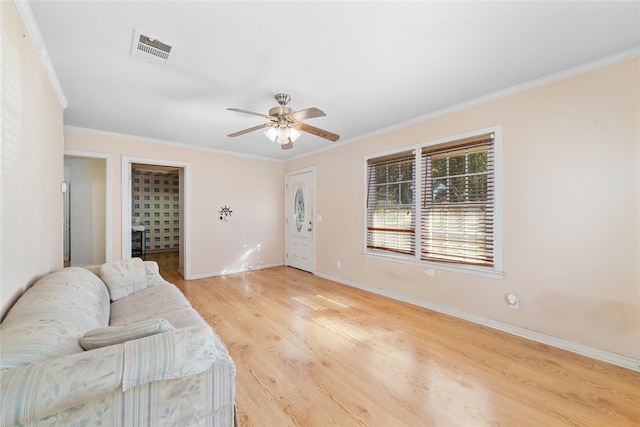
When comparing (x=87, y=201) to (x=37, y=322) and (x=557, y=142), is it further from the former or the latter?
(x=557, y=142)

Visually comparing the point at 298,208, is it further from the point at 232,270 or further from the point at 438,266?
the point at 438,266

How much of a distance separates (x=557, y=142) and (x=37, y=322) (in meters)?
3.77

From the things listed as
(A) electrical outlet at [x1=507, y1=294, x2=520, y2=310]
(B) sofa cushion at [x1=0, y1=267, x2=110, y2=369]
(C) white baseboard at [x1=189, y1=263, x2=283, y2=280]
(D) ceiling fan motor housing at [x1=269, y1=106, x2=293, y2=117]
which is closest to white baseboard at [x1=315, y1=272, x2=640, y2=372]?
(A) electrical outlet at [x1=507, y1=294, x2=520, y2=310]

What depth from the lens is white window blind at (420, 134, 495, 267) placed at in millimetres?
2836

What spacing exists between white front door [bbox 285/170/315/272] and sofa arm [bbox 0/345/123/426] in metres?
4.21

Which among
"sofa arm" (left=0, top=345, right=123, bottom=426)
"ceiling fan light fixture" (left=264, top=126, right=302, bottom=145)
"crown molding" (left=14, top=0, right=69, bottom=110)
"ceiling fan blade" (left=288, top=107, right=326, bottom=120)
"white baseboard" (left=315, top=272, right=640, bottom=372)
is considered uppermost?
"crown molding" (left=14, top=0, right=69, bottom=110)

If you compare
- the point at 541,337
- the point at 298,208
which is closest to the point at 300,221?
the point at 298,208

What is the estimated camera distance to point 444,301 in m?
3.14

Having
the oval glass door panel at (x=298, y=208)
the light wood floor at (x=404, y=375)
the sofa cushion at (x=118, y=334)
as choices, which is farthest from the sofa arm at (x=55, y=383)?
the oval glass door panel at (x=298, y=208)

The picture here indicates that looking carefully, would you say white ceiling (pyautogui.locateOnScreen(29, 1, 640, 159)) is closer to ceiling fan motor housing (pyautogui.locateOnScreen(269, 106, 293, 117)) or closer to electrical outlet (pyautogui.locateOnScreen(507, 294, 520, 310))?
ceiling fan motor housing (pyautogui.locateOnScreen(269, 106, 293, 117))

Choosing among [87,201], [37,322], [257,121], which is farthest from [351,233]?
[87,201]

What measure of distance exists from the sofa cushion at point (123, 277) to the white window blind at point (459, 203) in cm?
322

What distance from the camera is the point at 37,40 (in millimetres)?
1806

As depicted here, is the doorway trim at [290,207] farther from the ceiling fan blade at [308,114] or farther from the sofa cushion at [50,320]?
the sofa cushion at [50,320]
